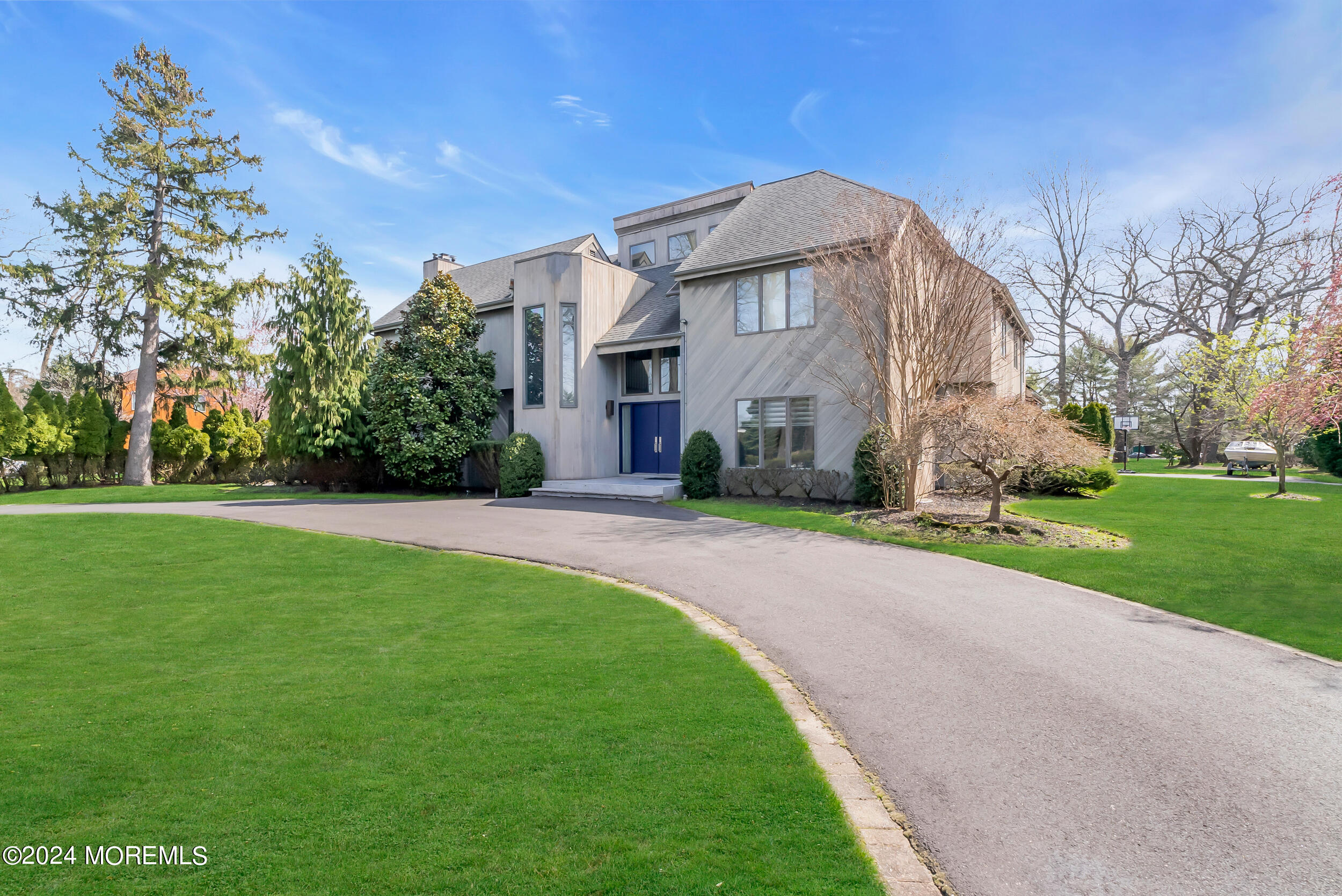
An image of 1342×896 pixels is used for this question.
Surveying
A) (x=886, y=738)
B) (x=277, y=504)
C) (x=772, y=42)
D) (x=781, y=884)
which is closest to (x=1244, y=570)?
(x=886, y=738)

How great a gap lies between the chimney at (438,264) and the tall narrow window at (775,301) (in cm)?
1485

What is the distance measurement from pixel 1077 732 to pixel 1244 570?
6.56 meters

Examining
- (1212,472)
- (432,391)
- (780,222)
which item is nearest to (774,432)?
(780,222)

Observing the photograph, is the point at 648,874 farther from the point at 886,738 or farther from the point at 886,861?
the point at 886,738

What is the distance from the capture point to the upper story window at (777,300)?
1623 cm

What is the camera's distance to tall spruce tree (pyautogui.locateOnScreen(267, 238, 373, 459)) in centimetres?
1994

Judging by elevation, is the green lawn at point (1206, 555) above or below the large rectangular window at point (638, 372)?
below

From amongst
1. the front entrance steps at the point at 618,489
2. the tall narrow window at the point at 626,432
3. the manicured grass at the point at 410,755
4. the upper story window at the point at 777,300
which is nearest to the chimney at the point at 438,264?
the tall narrow window at the point at 626,432

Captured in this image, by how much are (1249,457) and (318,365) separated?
35926 millimetres

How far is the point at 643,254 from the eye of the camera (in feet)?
81.1

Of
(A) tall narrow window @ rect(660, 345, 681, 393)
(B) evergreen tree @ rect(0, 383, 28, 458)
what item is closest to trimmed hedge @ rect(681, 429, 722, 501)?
(A) tall narrow window @ rect(660, 345, 681, 393)

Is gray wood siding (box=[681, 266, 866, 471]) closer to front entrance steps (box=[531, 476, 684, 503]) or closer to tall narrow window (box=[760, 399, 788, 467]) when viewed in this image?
tall narrow window (box=[760, 399, 788, 467])

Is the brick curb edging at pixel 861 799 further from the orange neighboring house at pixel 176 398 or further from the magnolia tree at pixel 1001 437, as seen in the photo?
the orange neighboring house at pixel 176 398

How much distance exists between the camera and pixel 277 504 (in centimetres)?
1716
